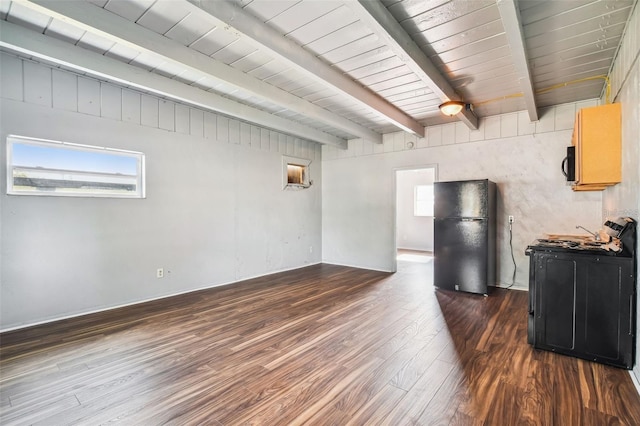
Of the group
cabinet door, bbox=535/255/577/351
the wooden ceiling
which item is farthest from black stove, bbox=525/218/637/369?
the wooden ceiling

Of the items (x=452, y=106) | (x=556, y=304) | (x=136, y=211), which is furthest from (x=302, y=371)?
(x=452, y=106)

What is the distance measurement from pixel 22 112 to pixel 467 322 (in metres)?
5.33

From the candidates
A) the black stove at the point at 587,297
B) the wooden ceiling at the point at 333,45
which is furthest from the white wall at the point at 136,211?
the black stove at the point at 587,297

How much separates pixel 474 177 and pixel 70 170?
19.0 ft

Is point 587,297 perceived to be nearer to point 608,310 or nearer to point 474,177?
point 608,310

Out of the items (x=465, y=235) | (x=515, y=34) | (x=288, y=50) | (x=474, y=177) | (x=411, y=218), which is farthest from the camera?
(x=411, y=218)

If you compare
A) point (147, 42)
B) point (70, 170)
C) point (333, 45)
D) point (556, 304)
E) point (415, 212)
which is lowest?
point (556, 304)

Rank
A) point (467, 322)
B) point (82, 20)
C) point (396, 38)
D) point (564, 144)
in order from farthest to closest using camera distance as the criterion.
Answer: point (564, 144)
point (467, 322)
point (396, 38)
point (82, 20)

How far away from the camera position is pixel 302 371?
2.24m

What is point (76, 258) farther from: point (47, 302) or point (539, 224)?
point (539, 224)

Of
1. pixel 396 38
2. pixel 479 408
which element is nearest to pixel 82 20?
Result: pixel 396 38

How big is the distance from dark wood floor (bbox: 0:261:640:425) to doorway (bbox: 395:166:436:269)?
4727mm

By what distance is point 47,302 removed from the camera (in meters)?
3.18

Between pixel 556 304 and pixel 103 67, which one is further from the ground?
pixel 103 67
